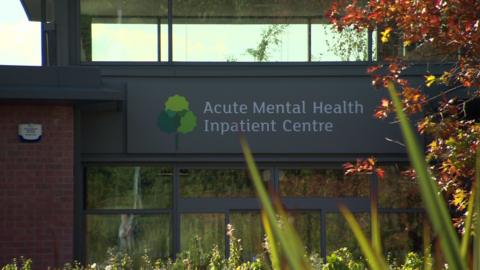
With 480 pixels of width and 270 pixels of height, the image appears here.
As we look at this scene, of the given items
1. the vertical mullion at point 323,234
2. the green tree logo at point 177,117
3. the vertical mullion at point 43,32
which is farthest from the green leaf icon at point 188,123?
the vertical mullion at point 43,32

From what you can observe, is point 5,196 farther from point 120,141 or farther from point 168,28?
point 168,28

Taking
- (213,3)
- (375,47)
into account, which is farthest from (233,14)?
(375,47)

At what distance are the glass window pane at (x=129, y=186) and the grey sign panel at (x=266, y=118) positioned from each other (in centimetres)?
37

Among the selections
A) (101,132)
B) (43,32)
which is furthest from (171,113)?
(43,32)

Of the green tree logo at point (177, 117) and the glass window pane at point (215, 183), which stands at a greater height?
the green tree logo at point (177, 117)

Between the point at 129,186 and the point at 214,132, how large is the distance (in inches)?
58.6

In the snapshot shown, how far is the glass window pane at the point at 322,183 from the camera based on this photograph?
1342 cm

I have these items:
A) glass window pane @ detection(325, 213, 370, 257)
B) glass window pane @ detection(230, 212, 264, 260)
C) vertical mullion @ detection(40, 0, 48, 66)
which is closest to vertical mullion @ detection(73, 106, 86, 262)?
vertical mullion @ detection(40, 0, 48, 66)

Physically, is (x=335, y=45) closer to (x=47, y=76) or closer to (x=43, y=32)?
(x=47, y=76)

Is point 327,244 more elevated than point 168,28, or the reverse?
point 168,28

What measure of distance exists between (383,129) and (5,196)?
18.2ft

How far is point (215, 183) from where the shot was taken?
1342 cm

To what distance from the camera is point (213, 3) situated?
44.8 feet

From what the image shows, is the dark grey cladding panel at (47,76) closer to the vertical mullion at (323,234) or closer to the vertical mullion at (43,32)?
the vertical mullion at (43,32)
